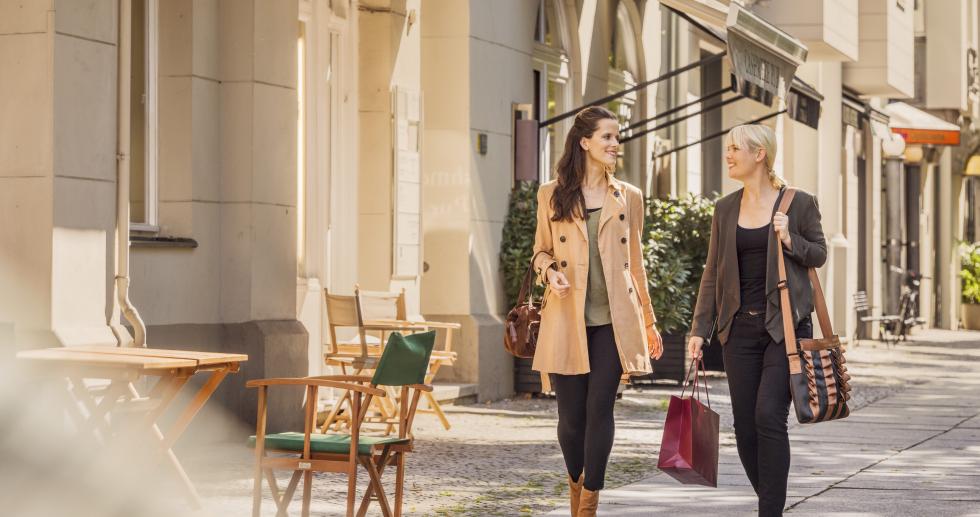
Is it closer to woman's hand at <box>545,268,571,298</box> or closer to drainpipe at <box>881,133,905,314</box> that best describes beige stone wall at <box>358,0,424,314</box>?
woman's hand at <box>545,268,571,298</box>

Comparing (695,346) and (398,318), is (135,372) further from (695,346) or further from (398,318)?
(398,318)

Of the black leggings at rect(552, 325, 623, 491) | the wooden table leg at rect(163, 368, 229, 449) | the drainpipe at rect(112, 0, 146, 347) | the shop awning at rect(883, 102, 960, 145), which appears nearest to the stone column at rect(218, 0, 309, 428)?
the drainpipe at rect(112, 0, 146, 347)

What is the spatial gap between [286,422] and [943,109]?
2673 centimetres

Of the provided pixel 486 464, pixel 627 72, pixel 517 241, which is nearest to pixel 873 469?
pixel 486 464

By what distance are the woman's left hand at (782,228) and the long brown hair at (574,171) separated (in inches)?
32.8

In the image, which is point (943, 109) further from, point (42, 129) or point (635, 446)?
point (42, 129)

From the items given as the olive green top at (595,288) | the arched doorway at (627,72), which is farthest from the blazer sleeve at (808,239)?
the arched doorway at (627,72)

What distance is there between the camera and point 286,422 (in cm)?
1181

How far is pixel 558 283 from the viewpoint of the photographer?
24.6ft

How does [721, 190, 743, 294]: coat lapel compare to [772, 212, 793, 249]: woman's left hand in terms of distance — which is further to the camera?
[721, 190, 743, 294]: coat lapel

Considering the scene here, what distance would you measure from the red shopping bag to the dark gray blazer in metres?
0.30

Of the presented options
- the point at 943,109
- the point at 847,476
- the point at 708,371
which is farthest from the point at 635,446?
the point at 943,109

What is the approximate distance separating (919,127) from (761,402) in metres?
24.4

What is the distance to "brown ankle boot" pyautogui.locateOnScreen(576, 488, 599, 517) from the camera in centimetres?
729
